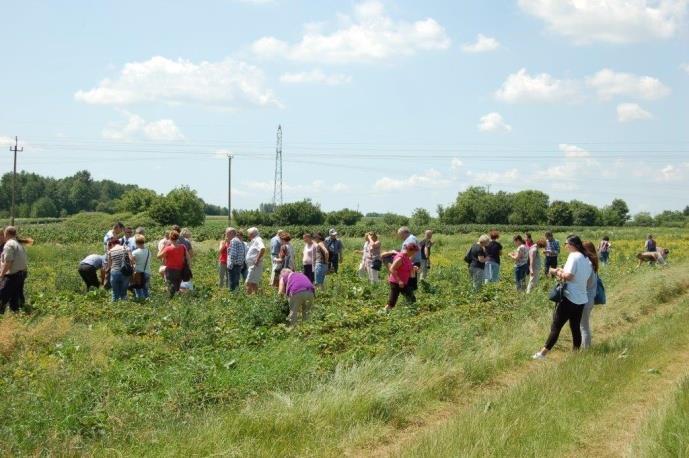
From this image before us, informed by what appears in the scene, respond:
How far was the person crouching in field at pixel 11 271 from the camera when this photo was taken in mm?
12312

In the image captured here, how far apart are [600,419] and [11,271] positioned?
10.1 meters

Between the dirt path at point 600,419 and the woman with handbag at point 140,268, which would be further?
the woman with handbag at point 140,268

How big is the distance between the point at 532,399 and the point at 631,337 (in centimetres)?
433

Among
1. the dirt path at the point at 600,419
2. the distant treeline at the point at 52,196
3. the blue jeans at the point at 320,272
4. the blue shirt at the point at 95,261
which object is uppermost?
the distant treeline at the point at 52,196

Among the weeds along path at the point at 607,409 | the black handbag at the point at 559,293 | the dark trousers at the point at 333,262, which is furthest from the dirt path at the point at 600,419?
the dark trousers at the point at 333,262

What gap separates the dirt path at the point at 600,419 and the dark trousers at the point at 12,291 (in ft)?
28.1

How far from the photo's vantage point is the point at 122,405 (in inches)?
253

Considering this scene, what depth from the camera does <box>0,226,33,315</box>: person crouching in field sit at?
485 inches

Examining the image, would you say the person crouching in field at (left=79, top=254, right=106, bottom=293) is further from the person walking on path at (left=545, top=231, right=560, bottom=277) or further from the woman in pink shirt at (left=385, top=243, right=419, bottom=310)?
the person walking on path at (left=545, top=231, right=560, bottom=277)

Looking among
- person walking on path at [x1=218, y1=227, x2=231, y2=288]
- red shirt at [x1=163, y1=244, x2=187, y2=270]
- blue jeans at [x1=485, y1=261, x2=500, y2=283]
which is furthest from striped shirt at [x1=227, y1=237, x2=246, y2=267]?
blue jeans at [x1=485, y1=261, x2=500, y2=283]

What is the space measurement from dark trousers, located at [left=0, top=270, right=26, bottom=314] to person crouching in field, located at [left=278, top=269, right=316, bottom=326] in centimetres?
487

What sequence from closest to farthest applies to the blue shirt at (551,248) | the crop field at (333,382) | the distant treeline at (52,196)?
1. the crop field at (333,382)
2. the blue shirt at (551,248)
3. the distant treeline at (52,196)

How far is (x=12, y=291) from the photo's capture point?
1246 centimetres

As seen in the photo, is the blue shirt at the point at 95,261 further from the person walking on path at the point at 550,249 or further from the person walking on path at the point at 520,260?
the person walking on path at the point at 550,249
